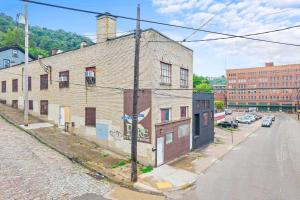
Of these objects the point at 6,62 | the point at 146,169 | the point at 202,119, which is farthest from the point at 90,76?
the point at 6,62

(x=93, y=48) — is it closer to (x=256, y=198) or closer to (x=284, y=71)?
(x=256, y=198)

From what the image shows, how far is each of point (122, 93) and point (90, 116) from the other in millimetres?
4463

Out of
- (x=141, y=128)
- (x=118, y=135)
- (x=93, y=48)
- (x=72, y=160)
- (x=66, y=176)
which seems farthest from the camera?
(x=93, y=48)

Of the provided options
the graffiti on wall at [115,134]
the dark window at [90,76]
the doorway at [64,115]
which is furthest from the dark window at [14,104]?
the graffiti on wall at [115,134]

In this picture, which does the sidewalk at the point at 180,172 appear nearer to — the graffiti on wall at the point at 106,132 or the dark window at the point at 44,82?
the graffiti on wall at the point at 106,132

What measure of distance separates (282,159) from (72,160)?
17.4 m

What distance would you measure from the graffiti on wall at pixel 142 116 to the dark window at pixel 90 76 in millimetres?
4163

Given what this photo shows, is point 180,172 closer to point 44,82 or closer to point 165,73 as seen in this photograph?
point 165,73

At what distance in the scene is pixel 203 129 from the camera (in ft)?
80.5

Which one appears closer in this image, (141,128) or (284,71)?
(141,128)

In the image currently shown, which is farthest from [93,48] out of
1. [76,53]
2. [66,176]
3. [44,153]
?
[66,176]

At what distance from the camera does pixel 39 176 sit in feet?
39.6

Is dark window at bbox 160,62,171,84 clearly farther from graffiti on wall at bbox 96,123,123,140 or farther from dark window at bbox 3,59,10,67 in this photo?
dark window at bbox 3,59,10,67

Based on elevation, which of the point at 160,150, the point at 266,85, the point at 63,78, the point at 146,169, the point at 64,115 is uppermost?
the point at 266,85
